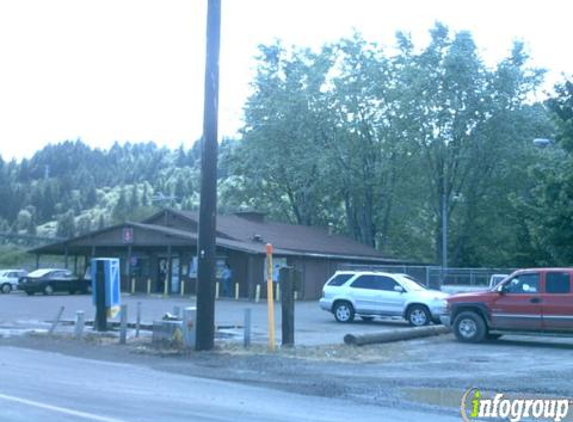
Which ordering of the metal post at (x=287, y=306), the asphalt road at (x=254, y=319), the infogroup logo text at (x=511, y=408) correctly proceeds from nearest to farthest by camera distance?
the infogroup logo text at (x=511, y=408) → the metal post at (x=287, y=306) → the asphalt road at (x=254, y=319)

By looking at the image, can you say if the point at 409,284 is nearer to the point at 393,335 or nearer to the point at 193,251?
the point at 393,335

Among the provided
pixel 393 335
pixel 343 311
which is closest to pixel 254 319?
pixel 343 311

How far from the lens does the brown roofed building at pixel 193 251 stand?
43.6m

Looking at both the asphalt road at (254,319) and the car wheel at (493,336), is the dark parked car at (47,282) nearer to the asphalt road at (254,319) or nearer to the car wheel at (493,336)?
the asphalt road at (254,319)

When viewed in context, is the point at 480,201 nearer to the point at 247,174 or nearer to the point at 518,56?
the point at 518,56

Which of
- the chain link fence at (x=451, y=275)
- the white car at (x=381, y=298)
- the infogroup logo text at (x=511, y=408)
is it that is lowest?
the infogroup logo text at (x=511, y=408)

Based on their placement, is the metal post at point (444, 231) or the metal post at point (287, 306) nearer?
the metal post at point (287, 306)

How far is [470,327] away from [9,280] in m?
38.6

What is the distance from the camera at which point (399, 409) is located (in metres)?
10.6

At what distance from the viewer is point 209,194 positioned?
1752 centimetres

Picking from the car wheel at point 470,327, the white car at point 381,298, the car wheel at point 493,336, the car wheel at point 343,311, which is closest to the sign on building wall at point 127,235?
the white car at point 381,298

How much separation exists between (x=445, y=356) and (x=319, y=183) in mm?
39129

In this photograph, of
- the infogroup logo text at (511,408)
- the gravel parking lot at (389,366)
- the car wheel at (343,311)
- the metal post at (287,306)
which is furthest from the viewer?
the car wheel at (343,311)

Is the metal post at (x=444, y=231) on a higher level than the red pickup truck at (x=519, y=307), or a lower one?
higher
